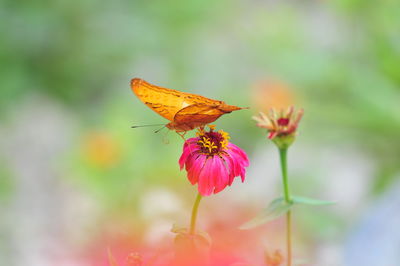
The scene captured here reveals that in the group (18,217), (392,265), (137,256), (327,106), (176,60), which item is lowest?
(137,256)

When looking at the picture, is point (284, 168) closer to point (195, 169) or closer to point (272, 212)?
point (272, 212)

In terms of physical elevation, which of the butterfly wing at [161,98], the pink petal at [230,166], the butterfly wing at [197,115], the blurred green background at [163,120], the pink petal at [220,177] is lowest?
the pink petal at [220,177]

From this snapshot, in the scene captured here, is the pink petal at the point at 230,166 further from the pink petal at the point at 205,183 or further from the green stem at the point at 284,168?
the green stem at the point at 284,168

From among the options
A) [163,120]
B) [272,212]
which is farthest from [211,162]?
[163,120]

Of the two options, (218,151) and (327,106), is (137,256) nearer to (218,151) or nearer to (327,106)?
(218,151)

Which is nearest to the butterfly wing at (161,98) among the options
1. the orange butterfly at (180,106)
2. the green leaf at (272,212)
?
the orange butterfly at (180,106)

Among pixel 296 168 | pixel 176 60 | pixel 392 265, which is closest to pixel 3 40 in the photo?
pixel 176 60

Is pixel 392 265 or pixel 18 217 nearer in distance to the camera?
pixel 392 265
